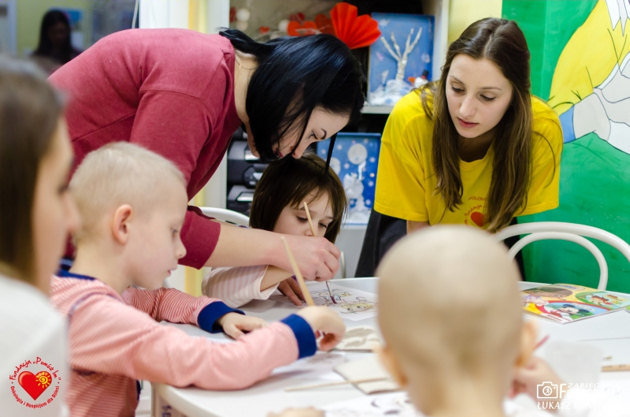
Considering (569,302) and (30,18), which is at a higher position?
(30,18)

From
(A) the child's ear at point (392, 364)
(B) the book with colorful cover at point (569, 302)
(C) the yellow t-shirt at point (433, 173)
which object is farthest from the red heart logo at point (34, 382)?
(C) the yellow t-shirt at point (433, 173)

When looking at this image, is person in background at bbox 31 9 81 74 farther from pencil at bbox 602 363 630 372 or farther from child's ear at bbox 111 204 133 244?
pencil at bbox 602 363 630 372

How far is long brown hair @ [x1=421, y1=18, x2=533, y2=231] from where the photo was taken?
1.58 metres

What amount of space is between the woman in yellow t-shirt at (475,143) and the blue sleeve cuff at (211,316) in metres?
0.76

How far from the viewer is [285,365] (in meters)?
0.90

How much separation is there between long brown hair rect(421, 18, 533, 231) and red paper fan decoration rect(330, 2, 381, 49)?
76cm

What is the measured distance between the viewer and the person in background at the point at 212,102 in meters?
1.08

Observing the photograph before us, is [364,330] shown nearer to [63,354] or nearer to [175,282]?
[63,354]

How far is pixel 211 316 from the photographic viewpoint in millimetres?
1076

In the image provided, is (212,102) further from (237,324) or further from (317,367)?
(317,367)

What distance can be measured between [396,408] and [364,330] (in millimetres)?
297

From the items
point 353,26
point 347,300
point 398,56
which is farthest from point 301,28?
point 347,300

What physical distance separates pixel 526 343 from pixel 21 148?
43 cm

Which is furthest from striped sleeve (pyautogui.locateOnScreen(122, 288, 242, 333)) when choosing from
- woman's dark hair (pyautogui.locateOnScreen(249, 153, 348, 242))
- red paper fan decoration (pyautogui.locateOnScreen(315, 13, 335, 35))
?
red paper fan decoration (pyautogui.locateOnScreen(315, 13, 335, 35))
